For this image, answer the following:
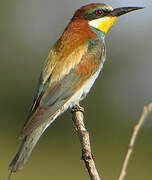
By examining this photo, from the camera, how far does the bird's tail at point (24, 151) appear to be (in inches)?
135

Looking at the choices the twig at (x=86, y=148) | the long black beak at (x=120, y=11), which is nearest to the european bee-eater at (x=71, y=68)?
the long black beak at (x=120, y=11)

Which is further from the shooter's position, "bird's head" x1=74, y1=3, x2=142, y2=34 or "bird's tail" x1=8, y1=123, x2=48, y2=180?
"bird's head" x1=74, y1=3, x2=142, y2=34

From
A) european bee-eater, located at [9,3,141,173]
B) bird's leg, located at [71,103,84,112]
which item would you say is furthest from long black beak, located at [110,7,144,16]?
bird's leg, located at [71,103,84,112]

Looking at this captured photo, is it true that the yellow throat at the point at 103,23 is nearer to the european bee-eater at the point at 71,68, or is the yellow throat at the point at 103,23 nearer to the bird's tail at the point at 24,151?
the european bee-eater at the point at 71,68

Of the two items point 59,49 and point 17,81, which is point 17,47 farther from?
point 59,49

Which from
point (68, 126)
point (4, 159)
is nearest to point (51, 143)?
point (68, 126)

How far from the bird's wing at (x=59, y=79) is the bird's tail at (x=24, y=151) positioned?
0.21ft

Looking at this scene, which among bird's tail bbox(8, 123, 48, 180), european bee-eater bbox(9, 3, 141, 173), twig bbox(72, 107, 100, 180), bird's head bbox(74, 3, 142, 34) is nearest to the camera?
twig bbox(72, 107, 100, 180)

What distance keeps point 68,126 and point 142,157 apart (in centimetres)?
144

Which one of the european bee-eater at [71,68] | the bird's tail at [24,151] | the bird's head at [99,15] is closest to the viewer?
the bird's tail at [24,151]

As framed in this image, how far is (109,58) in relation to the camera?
11305 millimetres

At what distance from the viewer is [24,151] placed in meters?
3.60

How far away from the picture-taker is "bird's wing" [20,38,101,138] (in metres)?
3.91

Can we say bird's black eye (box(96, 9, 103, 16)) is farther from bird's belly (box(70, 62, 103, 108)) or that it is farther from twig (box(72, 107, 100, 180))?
twig (box(72, 107, 100, 180))
